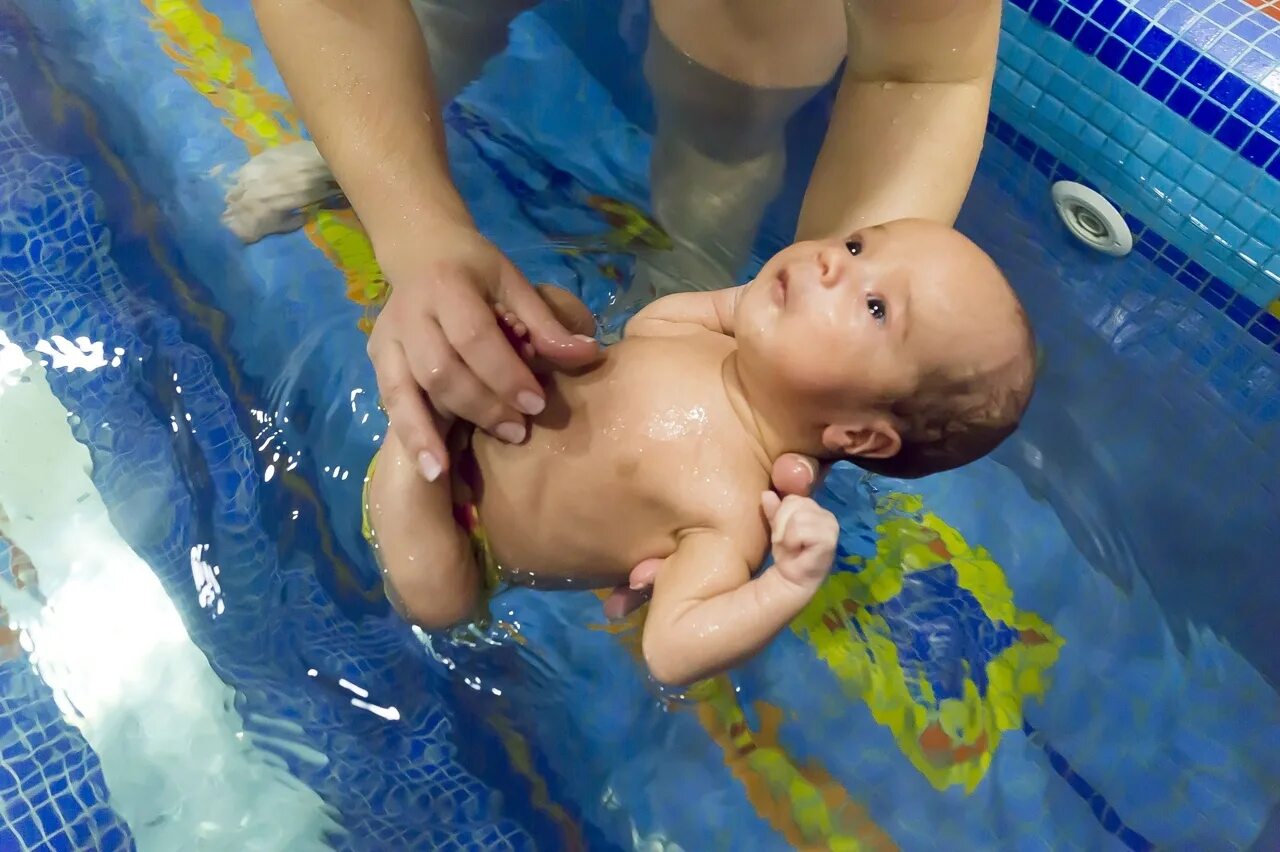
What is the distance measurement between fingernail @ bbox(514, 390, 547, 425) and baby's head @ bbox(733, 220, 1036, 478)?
0.79ft

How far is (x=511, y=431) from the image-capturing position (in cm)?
113

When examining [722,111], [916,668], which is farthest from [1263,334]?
[722,111]

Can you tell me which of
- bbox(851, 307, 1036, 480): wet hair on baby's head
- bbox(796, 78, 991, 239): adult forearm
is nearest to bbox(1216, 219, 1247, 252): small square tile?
bbox(796, 78, 991, 239): adult forearm

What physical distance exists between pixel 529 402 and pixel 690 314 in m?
0.33

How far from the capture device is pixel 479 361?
1025 mm

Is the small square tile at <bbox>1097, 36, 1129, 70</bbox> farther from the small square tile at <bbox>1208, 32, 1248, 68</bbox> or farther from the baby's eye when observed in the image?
the baby's eye

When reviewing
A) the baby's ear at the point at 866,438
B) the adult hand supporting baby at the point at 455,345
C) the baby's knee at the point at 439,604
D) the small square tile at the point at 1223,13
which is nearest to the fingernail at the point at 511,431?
the adult hand supporting baby at the point at 455,345

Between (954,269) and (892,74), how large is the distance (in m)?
0.43

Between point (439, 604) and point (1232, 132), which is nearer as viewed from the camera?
point (439, 604)

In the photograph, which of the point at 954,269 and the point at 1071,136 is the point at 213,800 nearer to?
the point at 954,269

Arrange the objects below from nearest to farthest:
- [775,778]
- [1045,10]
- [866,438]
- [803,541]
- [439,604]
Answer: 1. [803,541]
2. [866,438]
3. [439,604]
4. [775,778]
5. [1045,10]

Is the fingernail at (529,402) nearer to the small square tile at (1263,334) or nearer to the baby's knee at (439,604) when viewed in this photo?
Result: the baby's knee at (439,604)

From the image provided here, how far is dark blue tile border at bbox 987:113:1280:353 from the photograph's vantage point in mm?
1760

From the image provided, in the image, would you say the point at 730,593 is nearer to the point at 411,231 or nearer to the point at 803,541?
the point at 803,541
